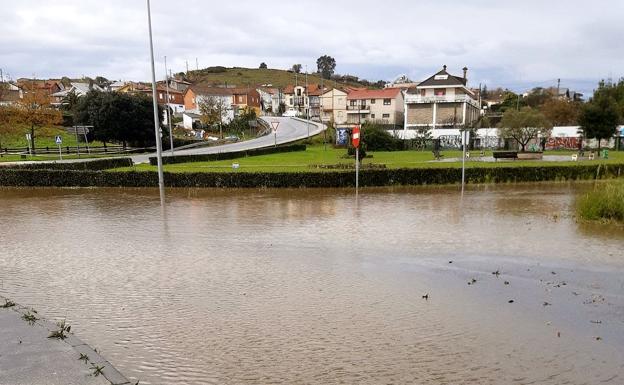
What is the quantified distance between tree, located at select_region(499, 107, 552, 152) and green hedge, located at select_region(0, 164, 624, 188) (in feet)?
54.3

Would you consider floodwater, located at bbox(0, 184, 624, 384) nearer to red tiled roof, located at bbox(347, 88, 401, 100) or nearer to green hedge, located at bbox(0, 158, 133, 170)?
green hedge, located at bbox(0, 158, 133, 170)

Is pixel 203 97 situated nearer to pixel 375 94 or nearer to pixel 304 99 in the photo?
pixel 375 94

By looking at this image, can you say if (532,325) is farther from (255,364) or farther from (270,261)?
(270,261)

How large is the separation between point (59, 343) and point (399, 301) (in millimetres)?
5033

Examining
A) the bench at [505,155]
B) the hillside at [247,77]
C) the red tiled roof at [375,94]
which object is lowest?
the bench at [505,155]

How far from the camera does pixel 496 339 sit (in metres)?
6.59

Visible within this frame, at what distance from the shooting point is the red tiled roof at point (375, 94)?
89.7 metres

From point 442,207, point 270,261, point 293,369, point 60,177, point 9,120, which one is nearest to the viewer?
point 293,369

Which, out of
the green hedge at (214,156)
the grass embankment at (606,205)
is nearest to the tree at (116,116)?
the green hedge at (214,156)

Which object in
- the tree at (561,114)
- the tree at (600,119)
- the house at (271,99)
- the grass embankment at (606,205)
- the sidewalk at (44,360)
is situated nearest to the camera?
the sidewalk at (44,360)

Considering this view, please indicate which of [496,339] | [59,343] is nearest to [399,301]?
[496,339]

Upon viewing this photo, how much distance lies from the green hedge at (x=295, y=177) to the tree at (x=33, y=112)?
23.3 metres

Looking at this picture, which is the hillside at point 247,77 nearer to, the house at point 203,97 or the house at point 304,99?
the house at point 304,99

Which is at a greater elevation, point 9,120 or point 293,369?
point 9,120
